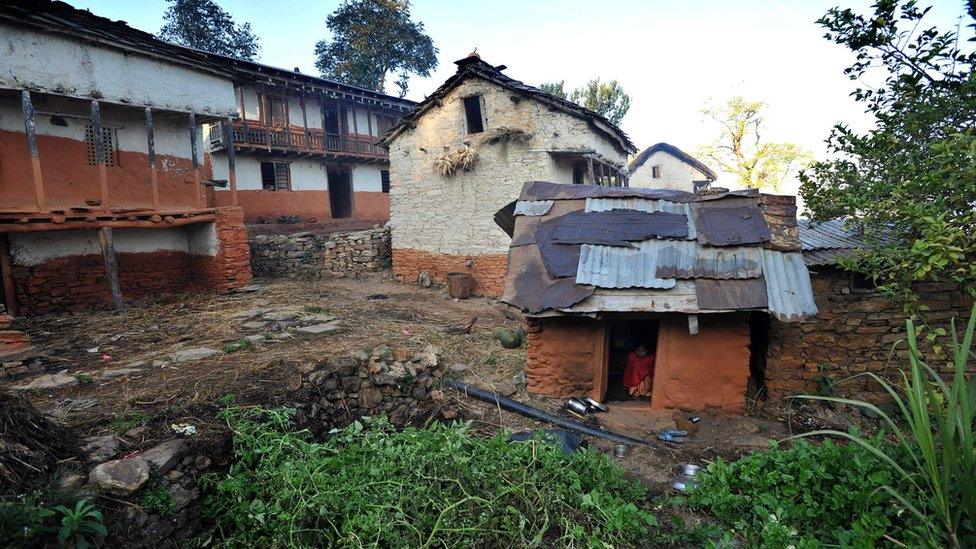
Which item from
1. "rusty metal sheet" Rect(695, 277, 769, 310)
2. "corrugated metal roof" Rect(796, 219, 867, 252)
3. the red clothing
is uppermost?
"corrugated metal roof" Rect(796, 219, 867, 252)

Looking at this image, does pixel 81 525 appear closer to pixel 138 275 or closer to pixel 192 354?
pixel 192 354

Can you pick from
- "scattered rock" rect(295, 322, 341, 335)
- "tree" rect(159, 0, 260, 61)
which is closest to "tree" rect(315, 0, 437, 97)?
"tree" rect(159, 0, 260, 61)

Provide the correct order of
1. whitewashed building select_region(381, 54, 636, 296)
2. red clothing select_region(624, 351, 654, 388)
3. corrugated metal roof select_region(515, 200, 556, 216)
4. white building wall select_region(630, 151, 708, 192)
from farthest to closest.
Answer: white building wall select_region(630, 151, 708, 192) < whitewashed building select_region(381, 54, 636, 296) < corrugated metal roof select_region(515, 200, 556, 216) < red clothing select_region(624, 351, 654, 388)

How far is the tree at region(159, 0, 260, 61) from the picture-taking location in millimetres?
23078

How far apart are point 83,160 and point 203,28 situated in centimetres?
1741

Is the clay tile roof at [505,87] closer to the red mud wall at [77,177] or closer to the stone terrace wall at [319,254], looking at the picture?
the stone terrace wall at [319,254]

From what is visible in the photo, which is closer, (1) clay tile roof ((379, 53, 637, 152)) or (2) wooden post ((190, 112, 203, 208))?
(2) wooden post ((190, 112, 203, 208))

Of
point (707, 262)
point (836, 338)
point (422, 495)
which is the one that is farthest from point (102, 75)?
point (836, 338)

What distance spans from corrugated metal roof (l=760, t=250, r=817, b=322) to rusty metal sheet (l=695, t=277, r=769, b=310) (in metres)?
0.11

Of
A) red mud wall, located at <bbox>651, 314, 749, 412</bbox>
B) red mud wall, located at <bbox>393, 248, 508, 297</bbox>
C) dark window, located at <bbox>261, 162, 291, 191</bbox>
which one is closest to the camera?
red mud wall, located at <bbox>651, 314, 749, 412</bbox>

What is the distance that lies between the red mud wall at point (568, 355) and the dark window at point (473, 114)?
8.34 meters

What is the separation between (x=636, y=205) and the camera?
711 cm

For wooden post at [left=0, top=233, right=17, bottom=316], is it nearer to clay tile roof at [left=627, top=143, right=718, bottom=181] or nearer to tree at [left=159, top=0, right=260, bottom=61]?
tree at [left=159, top=0, right=260, bottom=61]

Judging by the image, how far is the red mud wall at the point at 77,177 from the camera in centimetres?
942
